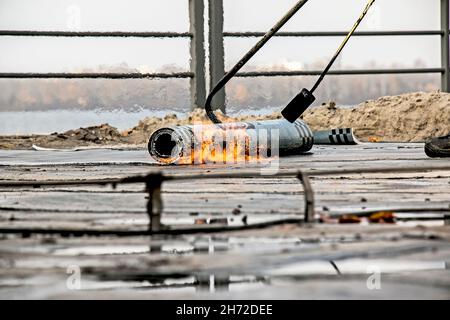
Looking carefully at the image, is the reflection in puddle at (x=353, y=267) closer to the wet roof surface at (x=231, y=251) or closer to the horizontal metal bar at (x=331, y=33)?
the wet roof surface at (x=231, y=251)

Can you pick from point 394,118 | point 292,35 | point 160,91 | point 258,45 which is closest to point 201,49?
point 160,91

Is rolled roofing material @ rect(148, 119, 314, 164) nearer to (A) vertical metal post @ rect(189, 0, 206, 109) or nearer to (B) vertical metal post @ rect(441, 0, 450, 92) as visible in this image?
(A) vertical metal post @ rect(189, 0, 206, 109)

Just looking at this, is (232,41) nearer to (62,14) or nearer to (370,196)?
(62,14)

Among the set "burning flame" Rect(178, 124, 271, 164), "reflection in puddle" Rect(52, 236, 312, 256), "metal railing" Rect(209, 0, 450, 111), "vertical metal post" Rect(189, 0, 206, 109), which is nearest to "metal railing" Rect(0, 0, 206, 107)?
"vertical metal post" Rect(189, 0, 206, 109)

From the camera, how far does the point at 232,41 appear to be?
409 inches

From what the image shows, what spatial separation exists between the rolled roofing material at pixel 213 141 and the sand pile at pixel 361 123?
4.00 meters

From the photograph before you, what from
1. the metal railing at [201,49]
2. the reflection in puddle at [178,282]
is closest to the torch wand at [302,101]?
the reflection in puddle at [178,282]

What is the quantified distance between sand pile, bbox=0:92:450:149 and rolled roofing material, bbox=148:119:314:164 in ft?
13.1

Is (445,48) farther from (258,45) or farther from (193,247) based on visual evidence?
(193,247)

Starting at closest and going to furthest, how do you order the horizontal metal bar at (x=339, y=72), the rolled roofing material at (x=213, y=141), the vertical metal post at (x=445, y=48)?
1. the rolled roofing material at (x=213, y=141)
2. the horizontal metal bar at (x=339, y=72)
3. the vertical metal post at (x=445, y=48)

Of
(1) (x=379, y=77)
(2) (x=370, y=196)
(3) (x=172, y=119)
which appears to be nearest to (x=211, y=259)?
(2) (x=370, y=196)

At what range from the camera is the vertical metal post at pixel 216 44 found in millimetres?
10227

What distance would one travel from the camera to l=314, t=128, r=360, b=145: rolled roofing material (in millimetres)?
8602
